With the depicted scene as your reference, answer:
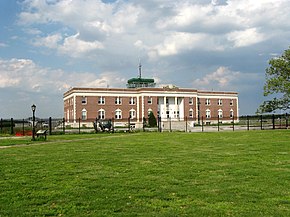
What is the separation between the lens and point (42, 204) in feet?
19.5

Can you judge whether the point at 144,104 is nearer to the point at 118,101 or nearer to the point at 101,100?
the point at 118,101

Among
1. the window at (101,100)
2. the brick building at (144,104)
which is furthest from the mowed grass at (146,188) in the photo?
the window at (101,100)

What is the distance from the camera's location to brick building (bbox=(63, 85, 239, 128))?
66.2 meters

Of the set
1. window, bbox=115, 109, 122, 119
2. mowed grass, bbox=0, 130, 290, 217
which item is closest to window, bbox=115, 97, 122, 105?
window, bbox=115, 109, 122, 119

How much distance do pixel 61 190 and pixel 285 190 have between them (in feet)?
15.1

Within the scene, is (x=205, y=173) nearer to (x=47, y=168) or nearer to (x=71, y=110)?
(x=47, y=168)

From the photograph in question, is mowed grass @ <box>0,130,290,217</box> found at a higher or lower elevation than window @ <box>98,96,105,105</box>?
lower

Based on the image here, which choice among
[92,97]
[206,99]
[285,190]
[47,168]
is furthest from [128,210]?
[206,99]

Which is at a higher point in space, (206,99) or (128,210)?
(206,99)

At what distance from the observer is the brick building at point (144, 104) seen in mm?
66250

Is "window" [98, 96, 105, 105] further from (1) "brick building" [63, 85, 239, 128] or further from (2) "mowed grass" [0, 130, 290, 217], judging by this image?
(2) "mowed grass" [0, 130, 290, 217]

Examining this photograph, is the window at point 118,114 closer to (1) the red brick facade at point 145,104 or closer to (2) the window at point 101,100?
(1) the red brick facade at point 145,104

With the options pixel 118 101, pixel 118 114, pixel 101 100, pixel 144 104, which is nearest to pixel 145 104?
pixel 144 104

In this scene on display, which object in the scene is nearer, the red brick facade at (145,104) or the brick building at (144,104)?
the brick building at (144,104)
